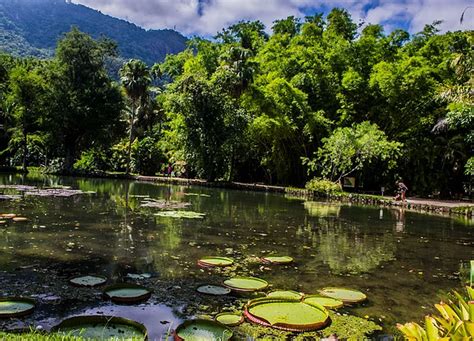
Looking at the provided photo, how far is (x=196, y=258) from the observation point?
25.4 feet

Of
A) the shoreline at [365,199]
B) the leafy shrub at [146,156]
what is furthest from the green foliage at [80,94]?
the shoreline at [365,199]

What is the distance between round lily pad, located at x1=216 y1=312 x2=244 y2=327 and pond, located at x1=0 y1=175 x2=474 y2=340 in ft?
0.94

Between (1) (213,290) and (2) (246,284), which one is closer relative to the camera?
(1) (213,290)

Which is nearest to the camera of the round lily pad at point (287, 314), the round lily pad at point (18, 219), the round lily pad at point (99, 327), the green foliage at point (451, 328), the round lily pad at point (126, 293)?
the green foliage at point (451, 328)

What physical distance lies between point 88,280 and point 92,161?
1458 inches

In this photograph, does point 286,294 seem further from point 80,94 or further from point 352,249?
point 80,94

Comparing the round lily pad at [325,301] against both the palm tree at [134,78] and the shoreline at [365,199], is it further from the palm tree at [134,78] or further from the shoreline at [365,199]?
the palm tree at [134,78]

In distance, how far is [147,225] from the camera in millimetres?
11180

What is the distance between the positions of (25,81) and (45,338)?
38926 millimetres

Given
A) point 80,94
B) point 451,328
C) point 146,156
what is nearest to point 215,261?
point 451,328

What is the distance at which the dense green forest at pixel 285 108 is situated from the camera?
94.0ft

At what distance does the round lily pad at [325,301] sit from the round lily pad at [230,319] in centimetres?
101

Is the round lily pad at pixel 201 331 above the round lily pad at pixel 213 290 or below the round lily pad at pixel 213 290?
below

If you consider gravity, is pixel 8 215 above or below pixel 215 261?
above
